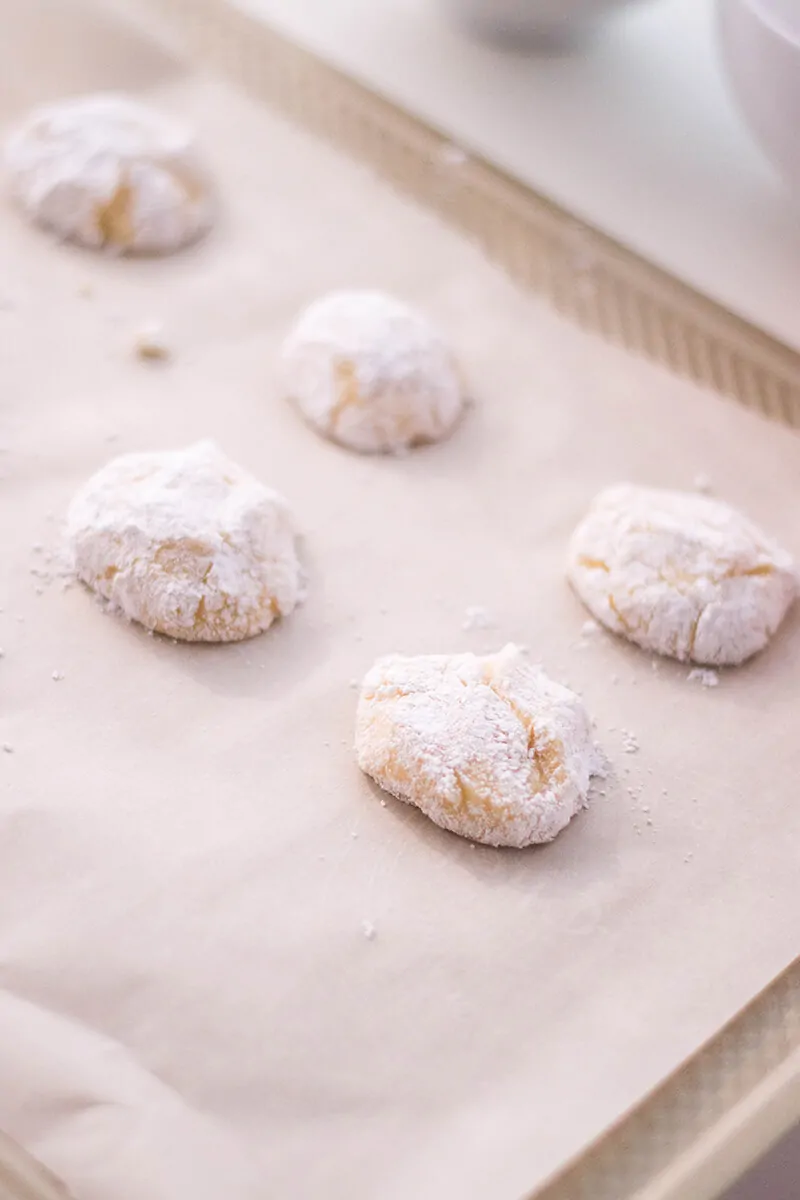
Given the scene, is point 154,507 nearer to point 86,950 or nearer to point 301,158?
point 86,950

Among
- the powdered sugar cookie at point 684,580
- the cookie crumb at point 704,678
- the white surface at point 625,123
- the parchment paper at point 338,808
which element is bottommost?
the parchment paper at point 338,808

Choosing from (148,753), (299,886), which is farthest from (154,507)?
(299,886)

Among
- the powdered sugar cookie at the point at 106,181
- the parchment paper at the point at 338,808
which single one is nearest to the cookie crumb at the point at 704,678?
the parchment paper at the point at 338,808

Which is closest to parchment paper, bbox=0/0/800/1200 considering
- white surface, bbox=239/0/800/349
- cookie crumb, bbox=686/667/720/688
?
cookie crumb, bbox=686/667/720/688

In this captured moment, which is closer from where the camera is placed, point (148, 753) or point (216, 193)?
point (148, 753)

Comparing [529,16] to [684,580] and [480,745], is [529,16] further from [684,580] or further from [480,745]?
[480,745]

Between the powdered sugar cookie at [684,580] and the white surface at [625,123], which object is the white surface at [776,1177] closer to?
the powdered sugar cookie at [684,580]
